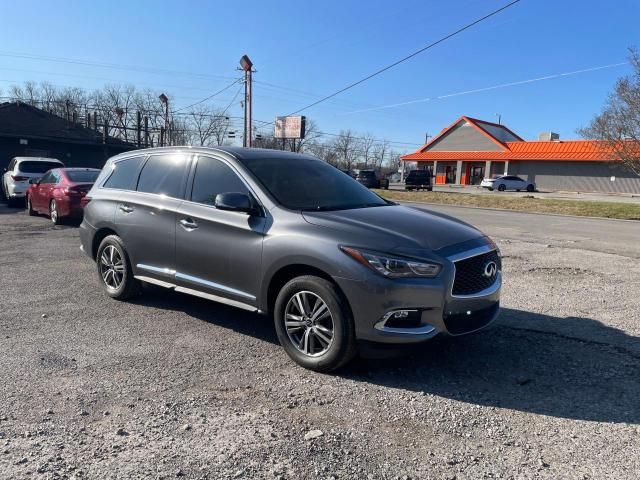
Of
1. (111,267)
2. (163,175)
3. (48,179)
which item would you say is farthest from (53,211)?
(163,175)

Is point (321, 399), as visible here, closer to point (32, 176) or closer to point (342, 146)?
point (32, 176)

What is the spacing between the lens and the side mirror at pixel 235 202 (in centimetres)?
443

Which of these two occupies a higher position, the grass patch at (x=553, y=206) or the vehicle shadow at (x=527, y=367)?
the grass patch at (x=553, y=206)

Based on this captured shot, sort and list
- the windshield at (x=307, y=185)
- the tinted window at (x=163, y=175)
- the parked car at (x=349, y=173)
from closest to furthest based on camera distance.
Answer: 1. the windshield at (x=307, y=185)
2. the tinted window at (x=163, y=175)
3. the parked car at (x=349, y=173)

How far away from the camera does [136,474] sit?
9.09 feet

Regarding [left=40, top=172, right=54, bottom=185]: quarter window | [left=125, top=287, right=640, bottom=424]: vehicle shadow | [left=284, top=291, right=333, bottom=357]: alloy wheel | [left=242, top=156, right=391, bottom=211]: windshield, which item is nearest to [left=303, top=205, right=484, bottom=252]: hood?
[left=242, top=156, right=391, bottom=211]: windshield

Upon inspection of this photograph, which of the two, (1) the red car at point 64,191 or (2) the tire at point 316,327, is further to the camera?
(1) the red car at point 64,191

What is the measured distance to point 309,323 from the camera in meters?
4.16

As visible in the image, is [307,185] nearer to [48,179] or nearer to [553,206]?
[48,179]

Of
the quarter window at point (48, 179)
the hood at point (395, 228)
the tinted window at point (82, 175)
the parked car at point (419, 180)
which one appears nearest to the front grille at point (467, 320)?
the hood at point (395, 228)

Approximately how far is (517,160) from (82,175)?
2035 inches

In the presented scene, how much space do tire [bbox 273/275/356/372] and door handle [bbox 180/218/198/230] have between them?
1.26 metres

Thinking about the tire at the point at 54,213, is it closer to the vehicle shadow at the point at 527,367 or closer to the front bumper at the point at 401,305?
the vehicle shadow at the point at 527,367

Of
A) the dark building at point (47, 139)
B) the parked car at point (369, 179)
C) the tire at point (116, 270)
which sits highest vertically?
the dark building at point (47, 139)
